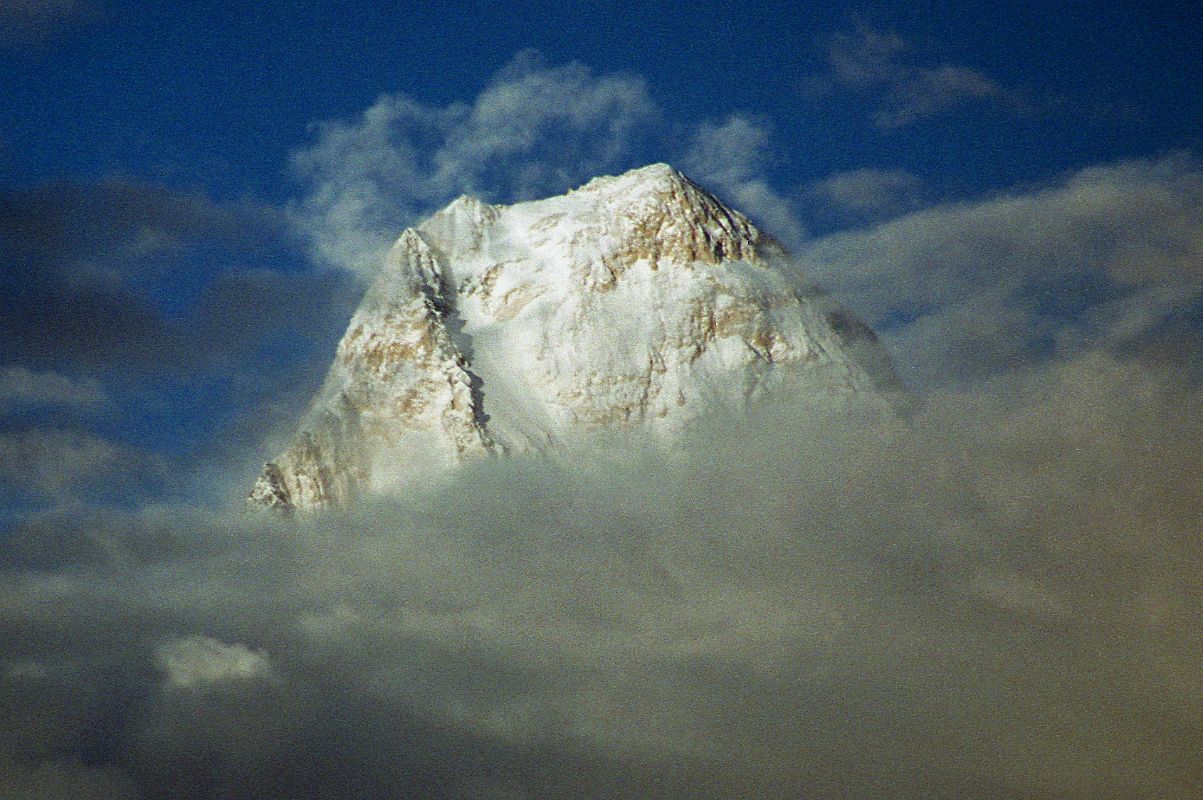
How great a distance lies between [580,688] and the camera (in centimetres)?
13075

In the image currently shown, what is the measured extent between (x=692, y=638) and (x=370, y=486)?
108 ft

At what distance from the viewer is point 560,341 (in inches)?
5349

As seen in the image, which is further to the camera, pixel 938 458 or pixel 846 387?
pixel 938 458

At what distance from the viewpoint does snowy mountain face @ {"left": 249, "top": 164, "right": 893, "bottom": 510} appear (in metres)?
128

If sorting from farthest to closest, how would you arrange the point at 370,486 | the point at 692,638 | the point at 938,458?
the point at 938,458
the point at 692,638
the point at 370,486

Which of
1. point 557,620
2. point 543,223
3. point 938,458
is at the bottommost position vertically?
point 557,620

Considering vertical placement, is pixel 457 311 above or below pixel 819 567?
above

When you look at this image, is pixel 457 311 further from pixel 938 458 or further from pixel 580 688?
pixel 938 458

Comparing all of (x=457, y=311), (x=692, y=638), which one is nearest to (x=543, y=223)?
(x=457, y=311)

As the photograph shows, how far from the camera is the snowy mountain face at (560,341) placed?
420 feet

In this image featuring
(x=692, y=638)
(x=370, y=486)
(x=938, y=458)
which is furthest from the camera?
(x=938, y=458)

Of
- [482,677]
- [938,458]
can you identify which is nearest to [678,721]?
[482,677]

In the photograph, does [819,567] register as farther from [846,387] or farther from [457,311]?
[457,311]

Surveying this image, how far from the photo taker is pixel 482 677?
424 feet
